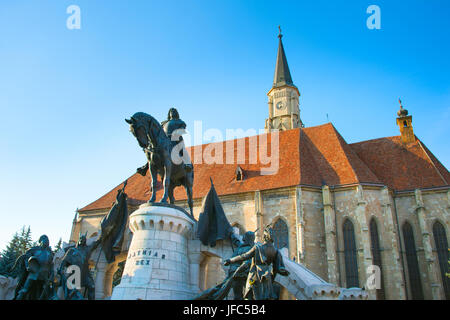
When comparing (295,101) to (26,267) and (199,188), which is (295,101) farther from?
(26,267)

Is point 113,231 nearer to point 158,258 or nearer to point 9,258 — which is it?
point 158,258

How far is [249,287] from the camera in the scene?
256 inches

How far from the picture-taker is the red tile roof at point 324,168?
75.9 ft

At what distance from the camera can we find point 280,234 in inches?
871

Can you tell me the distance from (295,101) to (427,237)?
22816 millimetres

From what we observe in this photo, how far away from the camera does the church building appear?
799 inches

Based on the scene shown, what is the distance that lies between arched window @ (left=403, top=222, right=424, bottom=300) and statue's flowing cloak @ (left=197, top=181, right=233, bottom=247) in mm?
16306

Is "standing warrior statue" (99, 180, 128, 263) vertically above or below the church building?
below

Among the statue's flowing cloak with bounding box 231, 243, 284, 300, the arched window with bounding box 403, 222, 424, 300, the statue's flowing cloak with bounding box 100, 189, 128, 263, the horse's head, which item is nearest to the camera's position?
the statue's flowing cloak with bounding box 231, 243, 284, 300

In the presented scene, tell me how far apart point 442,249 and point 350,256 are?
18.1 feet

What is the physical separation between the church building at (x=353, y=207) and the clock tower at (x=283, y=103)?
11598 millimetres

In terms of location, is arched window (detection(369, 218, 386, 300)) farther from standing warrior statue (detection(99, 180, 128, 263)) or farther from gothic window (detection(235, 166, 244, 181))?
standing warrior statue (detection(99, 180, 128, 263))

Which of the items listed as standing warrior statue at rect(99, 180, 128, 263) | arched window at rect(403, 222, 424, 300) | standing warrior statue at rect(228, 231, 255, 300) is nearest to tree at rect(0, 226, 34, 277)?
standing warrior statue at rect(99, 180, 128, 263)
